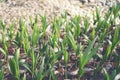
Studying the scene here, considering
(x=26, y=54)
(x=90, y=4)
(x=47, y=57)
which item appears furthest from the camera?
(x=90, y=4)

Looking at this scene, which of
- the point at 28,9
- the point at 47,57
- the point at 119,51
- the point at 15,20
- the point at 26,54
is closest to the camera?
the point at 47,57

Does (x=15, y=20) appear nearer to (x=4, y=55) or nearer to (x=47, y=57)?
(x=4, y=55)

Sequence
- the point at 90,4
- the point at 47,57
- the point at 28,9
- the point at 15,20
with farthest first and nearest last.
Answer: the point at 90,4, the point at 28,9, the point at 15,20, the point at 47,57

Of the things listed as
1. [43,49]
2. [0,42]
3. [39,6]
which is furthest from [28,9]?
[43,49]

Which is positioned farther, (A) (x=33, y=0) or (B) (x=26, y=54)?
(A) (x=33, y=0)

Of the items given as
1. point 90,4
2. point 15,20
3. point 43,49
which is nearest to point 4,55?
point 43,49

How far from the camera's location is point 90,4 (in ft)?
15.3

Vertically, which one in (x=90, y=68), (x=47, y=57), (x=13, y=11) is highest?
(x=13, y=11)

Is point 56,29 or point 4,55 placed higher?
point 56,29

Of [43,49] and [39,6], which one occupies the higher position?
[39,6]

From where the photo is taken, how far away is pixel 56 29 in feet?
10.6

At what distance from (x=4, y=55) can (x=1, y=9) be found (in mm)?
Result: 1265

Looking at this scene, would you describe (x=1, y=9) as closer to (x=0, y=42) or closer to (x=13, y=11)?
(x=13, y=11)

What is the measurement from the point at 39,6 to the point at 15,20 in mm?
509
